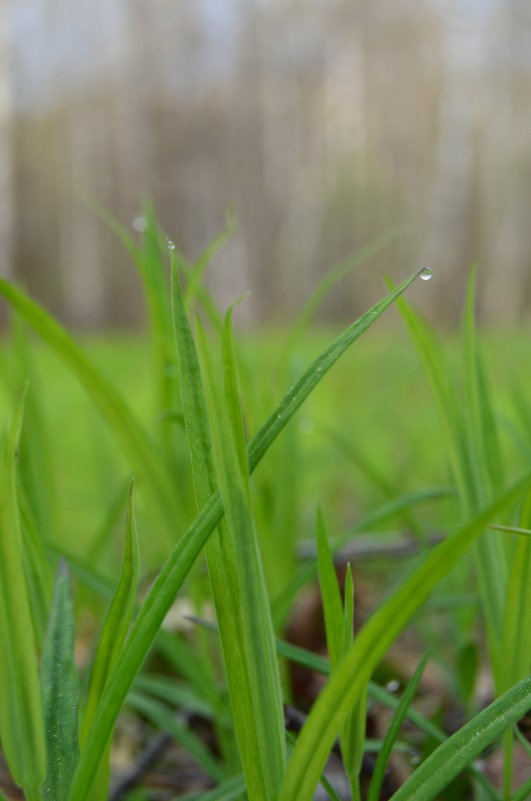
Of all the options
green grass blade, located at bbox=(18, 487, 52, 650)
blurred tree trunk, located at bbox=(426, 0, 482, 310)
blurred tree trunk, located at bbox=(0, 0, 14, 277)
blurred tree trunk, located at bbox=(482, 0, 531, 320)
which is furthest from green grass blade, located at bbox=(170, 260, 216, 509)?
blurred tree trunk, located at bbox=(482, 0, 531, 320)

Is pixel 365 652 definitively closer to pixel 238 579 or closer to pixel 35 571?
pixel 238 579

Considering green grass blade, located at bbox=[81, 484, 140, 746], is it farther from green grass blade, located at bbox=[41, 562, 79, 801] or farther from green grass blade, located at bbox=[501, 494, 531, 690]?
green grass blade, located at bbox=[501, 494, 531, 690]

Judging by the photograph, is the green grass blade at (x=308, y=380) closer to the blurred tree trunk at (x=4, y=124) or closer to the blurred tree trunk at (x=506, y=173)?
the blurred tree trunk at (x=4, y=124)

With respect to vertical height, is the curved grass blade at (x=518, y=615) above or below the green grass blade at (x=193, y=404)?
below

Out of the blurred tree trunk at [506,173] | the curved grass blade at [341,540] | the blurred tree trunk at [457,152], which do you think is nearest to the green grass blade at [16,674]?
the curved grass blade at [341,540]

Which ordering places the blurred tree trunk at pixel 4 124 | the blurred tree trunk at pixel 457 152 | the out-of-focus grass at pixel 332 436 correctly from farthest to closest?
1. the blurred tree trunk at pixel 457 152
2. the blurred tree trunk at pixel 4 124
3. the out-of-focus grass at pixel 332 436

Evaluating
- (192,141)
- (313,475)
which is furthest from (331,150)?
(313,475)

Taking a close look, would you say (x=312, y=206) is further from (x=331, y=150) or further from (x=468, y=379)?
(x=468, y=379)
